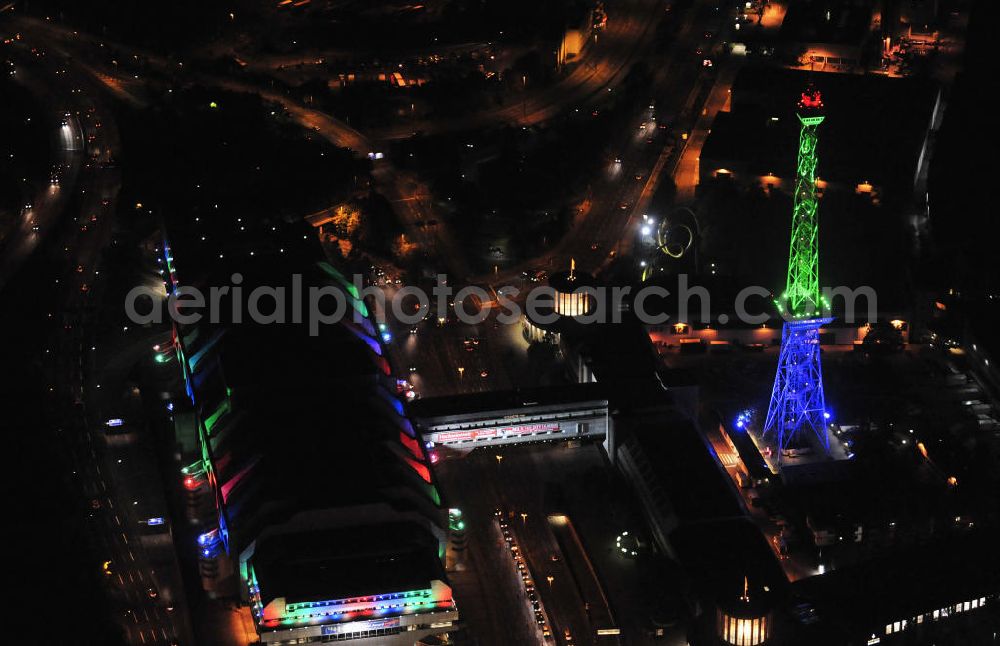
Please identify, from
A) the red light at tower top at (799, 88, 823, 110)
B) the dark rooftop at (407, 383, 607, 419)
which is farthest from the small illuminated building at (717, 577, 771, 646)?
the red light at tower top at (799, 88, 823, 110)

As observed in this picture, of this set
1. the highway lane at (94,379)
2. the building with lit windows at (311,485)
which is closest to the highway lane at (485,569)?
the building with lit windows at (311,485)

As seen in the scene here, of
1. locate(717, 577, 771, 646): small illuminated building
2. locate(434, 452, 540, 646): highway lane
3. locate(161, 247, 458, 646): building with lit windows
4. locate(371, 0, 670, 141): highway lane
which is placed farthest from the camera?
locate(371, 0, 670, 141): highway lane

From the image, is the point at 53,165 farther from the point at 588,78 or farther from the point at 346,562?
the point at 346,562

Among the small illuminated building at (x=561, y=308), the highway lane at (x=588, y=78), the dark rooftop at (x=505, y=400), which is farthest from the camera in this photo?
the highway lane at (x=588, y=78)

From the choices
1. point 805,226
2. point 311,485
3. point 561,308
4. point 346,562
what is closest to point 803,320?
point 805,226

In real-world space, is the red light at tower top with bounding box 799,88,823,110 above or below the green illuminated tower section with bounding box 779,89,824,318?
above

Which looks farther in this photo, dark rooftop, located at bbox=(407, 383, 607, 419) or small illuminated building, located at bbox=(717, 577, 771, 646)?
dark rooftop, located at bbox=(407, 383, 607, 419)

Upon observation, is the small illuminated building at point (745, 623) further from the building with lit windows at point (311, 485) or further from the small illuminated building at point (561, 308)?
the small illuminated building at point (561, 308)

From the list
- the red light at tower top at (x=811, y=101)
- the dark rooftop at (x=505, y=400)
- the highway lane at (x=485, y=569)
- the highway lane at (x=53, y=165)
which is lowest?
the highway lane at (x=485, y=569)

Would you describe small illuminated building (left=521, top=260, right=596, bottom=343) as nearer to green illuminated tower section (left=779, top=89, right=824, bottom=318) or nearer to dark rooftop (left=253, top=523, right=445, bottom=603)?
green illuminated tower section (left=779, top=89, right=824, bottom=318)
